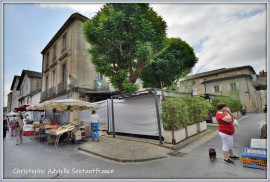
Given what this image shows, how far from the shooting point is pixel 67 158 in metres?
5.04

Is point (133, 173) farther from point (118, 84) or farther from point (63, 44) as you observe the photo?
point (63, 44)

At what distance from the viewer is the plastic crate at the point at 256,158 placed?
11.1ft

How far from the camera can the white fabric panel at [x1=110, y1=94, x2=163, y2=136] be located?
688 cm

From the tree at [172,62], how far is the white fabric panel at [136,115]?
725 centimetres

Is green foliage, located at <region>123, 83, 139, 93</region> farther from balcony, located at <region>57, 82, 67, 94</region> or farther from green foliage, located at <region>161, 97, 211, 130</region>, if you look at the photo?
balcony, located at <region>57, 82, 67, 94</region>

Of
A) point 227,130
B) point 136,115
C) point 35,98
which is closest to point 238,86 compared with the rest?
point 136,115

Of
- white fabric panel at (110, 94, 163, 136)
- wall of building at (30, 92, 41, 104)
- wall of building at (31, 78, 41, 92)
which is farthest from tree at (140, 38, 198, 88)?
wall of building at (31, 78, 41, 92)

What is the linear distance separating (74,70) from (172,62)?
970cm

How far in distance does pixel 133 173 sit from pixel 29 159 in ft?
13.3

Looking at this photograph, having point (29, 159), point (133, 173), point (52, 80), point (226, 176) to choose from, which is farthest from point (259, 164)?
point (52, 80)

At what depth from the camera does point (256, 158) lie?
3.44 meters

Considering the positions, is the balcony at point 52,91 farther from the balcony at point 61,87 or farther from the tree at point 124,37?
the tree at point 124,37

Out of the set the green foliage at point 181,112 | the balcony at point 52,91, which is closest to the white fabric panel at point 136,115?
the green foliage at point 181,112

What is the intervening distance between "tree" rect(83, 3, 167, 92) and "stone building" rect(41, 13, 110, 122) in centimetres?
309
